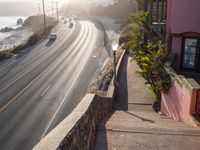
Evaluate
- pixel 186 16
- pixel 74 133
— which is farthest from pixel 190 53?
pixel 74 133

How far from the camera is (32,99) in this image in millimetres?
23469

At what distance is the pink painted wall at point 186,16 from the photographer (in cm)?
1383

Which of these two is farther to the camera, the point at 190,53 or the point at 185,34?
the point at 190,53

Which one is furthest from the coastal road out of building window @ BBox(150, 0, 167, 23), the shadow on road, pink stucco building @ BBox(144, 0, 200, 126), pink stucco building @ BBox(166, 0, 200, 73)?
pink stucco building @ BBox(166, 0, 200, 73)

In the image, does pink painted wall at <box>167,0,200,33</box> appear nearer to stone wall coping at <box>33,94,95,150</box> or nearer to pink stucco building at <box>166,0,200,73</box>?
pink stucco building at <box>166,0,200,73</box>

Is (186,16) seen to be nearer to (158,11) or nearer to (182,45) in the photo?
(182,45)

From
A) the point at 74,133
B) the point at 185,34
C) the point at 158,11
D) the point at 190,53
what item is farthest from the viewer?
the point at 158,11

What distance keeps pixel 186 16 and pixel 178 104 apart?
5.68 meters

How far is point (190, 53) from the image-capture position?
1484 centimetres

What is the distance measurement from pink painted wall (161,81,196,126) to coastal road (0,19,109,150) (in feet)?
27.3

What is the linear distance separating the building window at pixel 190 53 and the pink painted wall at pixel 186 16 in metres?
0.70

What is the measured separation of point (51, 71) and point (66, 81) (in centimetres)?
501

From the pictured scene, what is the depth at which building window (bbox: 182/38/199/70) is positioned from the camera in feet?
47.8

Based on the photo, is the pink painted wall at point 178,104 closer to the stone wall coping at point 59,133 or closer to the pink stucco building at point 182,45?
the pink stucco building at point 182,45
